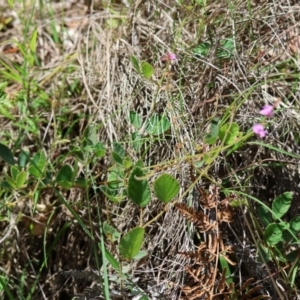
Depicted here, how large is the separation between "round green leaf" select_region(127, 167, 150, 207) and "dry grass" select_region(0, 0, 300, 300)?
13cm

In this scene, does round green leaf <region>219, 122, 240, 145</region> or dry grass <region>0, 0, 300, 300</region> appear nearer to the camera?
round green leaf <region>219, 122, 240, 145</region>

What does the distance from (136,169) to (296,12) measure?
0.87 m

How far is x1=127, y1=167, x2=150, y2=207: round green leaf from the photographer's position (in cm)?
158

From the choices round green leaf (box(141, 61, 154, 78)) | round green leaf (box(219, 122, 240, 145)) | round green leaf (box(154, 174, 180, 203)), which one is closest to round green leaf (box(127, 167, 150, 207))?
round green leaf (box(154, 174, 180, 203))

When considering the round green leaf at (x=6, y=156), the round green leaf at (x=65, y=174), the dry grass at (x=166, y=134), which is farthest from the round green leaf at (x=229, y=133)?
the round green leaf at (x=6, y=156)

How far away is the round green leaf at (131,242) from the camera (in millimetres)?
1550

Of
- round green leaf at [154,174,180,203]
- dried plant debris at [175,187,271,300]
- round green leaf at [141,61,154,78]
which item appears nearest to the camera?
round green leaf at [154,174,180,203]

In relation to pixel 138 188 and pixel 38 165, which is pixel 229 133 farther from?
pixel 38 165

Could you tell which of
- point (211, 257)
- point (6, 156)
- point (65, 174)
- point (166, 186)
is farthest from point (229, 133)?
point (6, 156)

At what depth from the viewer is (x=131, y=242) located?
5.15 feet

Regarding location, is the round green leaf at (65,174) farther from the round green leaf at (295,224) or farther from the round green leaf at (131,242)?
the round green leaf at (295,224)

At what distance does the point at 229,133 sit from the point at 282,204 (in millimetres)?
265

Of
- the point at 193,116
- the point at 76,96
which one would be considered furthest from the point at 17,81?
the point at 193,116

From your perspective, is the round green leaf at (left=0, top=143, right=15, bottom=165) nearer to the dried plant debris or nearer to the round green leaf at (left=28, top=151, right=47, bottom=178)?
the round green leaf at (left=28, top=151, right=47, bottom=178)
